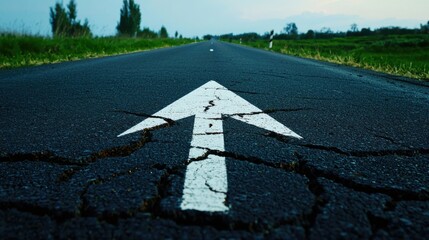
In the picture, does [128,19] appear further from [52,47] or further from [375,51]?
[52,47]

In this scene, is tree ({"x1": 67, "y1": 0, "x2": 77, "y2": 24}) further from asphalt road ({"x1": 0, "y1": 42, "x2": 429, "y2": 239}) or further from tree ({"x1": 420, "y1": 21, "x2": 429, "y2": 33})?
tree ({"x1": 420, "y1": 21, "x2": 429, "y2": 33})

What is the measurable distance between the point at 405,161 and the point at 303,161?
0.53 meters

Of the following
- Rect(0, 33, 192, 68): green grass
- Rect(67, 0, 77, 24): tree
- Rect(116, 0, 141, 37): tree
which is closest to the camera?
Rect(0, 33, 192, 68): green grass

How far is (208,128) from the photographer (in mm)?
1974

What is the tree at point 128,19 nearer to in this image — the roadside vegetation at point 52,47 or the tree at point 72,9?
the tree at point 72,9

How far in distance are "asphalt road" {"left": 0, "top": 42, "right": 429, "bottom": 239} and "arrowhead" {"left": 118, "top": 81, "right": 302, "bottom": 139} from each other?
0.22 feet

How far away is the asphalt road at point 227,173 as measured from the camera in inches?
37.9

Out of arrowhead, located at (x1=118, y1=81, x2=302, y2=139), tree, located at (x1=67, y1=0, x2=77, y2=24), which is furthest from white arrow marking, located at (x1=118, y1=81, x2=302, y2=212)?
tree, located at (x1=67, y1=0, x2=77, y2=24)

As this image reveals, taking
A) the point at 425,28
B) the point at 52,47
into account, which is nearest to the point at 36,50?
the point at 52,47

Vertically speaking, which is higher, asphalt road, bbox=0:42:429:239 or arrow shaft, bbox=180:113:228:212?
arrow shaft, bbox=180:113:228:212

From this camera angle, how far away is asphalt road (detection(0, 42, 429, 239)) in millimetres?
961

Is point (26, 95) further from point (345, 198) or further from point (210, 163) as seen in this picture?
point (345, 198)

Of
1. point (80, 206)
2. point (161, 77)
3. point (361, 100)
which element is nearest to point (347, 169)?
point (80, 206)

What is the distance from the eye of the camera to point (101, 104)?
9.00ft
